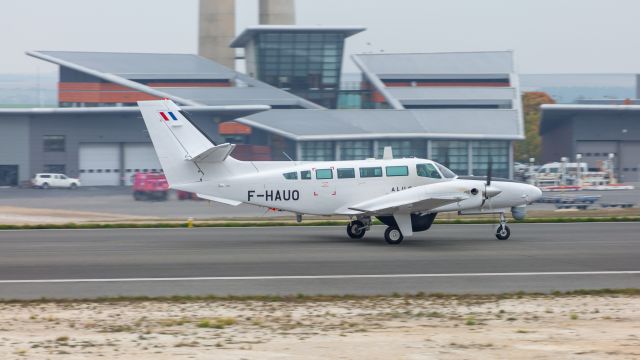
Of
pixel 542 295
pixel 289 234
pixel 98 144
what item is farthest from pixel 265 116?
pixel 542 295

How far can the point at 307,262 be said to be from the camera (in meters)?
22.0

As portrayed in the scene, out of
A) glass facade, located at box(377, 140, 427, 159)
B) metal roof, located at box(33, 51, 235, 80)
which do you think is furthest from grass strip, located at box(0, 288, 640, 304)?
metal roof, located at box(33, 51, 235, 80)

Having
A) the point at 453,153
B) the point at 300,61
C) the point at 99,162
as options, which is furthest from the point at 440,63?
the point at 99,162

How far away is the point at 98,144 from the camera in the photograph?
80.3 m

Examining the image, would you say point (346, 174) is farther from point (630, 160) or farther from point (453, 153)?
point (630, 160)

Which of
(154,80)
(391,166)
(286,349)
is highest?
(154,80)

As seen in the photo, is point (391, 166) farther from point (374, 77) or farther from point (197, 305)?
point (374, 77)

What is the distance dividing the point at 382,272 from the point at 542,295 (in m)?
4.22

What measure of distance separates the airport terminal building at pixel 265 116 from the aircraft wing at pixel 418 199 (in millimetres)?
47918

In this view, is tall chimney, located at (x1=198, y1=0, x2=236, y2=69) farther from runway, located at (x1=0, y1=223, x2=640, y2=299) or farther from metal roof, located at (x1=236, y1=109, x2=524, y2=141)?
runway, located at (x1=0, y1=223, x2=640, y2=299)

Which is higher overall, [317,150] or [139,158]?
[317,150]

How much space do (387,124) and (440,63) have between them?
24018 millimetres

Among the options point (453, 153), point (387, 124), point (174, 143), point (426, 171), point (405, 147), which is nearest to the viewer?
point (174, 143)

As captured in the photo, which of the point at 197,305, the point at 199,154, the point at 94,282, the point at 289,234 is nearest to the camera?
the point at 197,305
